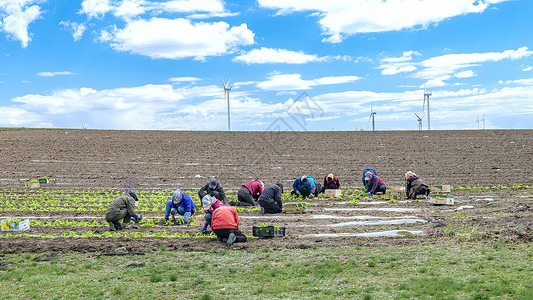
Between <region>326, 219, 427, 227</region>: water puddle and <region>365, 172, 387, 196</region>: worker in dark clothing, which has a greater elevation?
<region>365, 172, 387, 196</region>: worker in dark clothing

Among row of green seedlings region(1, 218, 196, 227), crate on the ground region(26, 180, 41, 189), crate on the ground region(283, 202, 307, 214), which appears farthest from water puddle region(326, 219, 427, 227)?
crate on the ground region(26, 180, 41, 189)

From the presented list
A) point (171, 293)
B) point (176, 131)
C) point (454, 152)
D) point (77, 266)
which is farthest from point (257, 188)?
point (176, 131)

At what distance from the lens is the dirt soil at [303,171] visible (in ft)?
39.7

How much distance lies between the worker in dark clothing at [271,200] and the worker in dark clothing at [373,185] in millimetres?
6105

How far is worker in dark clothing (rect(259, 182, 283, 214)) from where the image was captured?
1609 centimetres

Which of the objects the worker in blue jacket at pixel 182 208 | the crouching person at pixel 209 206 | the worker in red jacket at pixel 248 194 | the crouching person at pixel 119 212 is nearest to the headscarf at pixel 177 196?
the worker in blue jacket at pixel 182 208

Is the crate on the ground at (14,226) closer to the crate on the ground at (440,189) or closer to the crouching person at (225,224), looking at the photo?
the crouching person at (225,224)

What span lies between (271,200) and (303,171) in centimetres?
1379

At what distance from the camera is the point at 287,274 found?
9.03 metres

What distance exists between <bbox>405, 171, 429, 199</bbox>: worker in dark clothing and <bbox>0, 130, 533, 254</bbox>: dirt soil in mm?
1064

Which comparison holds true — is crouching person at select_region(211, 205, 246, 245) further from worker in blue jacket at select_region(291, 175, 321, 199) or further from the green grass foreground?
worker in blue jacket at select_region(291, 175, 321, 199)

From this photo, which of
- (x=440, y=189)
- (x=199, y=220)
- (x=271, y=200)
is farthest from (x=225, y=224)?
(x=440, y=189)

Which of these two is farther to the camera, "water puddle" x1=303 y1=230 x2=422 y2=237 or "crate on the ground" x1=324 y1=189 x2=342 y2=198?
"crate on the ground" x1=324 y1=189 x2=342 y2=198

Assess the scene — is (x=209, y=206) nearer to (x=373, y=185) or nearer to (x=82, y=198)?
(x=373, y=185)
